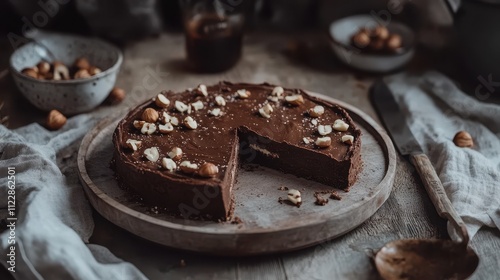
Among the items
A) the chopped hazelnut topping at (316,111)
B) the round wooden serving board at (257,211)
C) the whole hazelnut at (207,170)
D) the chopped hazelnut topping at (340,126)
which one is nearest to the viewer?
the round wooden serving board at (257,211)

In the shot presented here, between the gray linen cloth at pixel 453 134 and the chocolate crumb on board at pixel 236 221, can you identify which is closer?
the chocolate crumb on board at pixel 236 221

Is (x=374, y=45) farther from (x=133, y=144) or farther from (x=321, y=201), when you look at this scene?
(x=133, y=144)

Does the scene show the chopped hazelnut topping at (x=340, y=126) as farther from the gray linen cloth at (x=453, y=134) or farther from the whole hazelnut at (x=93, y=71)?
the whole hazelnut at (x=93, y=71)

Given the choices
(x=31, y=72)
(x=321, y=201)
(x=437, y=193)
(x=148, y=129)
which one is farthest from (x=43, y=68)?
(x=437, y=193)

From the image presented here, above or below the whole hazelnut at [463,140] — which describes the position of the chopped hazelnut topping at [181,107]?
above

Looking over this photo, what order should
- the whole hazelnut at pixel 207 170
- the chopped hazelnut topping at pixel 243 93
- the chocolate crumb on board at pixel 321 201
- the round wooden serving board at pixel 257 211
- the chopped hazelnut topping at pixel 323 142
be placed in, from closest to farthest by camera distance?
the round wooden serving board at pixel 257 211, the whole hazelnut at pixel 207 170, the chocolate crumb on board at pixel 321 201, the chopped hazelnut topping at pixel 323 142, the chopped hazelnut topping at pixel 243 93

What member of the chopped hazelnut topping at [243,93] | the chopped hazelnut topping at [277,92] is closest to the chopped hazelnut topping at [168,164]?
the chopped hazelnut topping at [243,93]

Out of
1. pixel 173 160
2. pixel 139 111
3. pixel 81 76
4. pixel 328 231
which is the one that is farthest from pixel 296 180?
pixel 81 76
